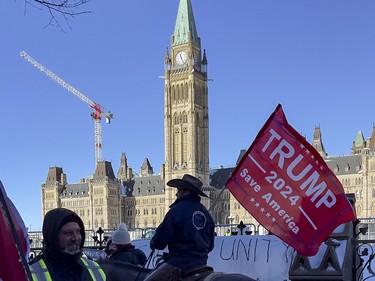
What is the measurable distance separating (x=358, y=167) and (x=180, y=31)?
45.2 m

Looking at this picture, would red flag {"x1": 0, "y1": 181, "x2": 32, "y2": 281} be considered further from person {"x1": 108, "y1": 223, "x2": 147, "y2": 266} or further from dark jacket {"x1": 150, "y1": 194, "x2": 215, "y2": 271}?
person {"x1": 108, "y1": 223, "x2": 147, "y2": 266}

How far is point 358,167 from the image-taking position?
102 meters

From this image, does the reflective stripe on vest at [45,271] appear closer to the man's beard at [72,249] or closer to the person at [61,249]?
the person at [61,249]

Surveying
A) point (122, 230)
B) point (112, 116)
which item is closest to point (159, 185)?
point (112, 116)

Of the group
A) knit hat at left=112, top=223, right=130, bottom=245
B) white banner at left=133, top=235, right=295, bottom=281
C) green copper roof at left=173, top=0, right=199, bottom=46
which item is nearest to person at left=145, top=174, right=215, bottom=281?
knit hat at left=112, top=223, right=130, bottom=245

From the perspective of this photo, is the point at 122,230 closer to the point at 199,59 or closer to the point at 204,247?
the point at 204,247

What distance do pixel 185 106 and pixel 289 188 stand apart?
356 feet

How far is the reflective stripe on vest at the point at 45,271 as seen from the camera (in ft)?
11.1

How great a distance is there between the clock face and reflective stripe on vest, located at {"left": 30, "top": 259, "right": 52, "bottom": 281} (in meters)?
114

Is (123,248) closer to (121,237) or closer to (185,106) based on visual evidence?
(121,237)

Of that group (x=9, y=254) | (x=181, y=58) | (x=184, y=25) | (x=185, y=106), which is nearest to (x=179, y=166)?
(x=185, y=106)

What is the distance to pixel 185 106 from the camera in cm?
11506

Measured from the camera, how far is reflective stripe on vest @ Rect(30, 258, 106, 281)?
Answer: 3379 mm

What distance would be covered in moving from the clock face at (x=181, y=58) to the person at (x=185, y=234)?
112m
